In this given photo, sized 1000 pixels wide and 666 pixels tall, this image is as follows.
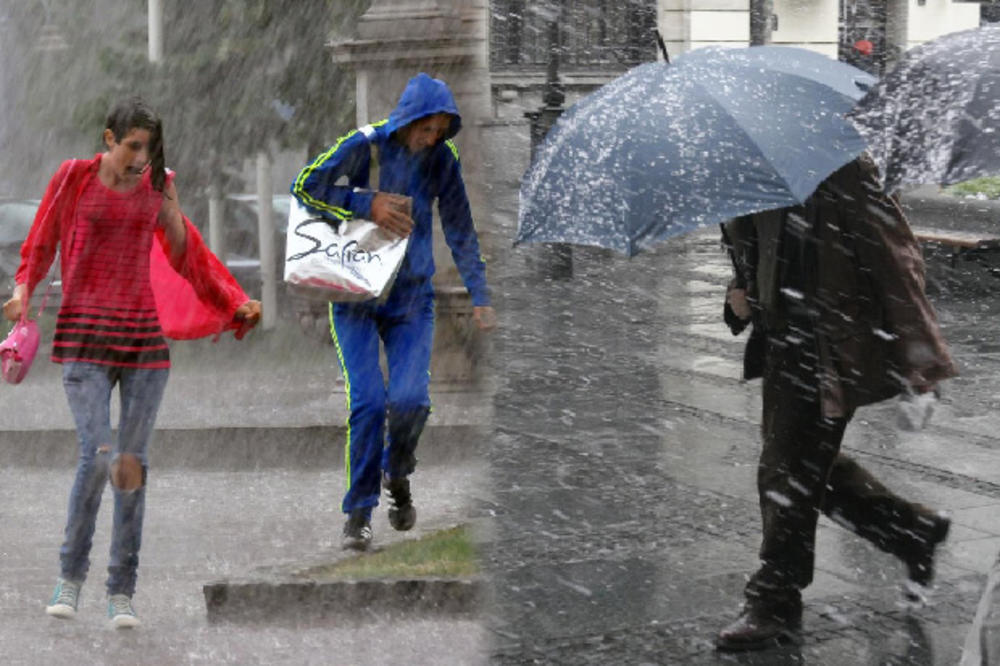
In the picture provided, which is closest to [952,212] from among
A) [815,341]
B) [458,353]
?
[458,353]

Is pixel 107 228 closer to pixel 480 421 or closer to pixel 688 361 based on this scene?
pixel 480 421

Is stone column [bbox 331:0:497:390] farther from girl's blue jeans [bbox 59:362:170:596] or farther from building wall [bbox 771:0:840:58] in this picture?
building wall [bbox 771:0:840:58]

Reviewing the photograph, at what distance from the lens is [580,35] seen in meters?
30.2

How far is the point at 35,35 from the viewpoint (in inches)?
992

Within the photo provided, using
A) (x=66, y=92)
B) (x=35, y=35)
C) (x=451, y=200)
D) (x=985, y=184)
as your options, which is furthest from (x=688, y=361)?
(x=35, y=35)

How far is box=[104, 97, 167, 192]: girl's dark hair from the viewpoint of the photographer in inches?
222

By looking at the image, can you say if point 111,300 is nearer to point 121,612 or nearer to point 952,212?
point 121,612

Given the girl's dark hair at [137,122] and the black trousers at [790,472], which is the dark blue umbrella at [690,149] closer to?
the black trousers at [790,472]

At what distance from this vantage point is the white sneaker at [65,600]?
5.89m

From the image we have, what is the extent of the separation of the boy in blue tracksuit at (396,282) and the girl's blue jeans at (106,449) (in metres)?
0.67

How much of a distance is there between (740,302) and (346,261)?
4.06ft

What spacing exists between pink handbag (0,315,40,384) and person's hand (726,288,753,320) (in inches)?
87.2

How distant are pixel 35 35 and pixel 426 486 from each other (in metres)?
18.4

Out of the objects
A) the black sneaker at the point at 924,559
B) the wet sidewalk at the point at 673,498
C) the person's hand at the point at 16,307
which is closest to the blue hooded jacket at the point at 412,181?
the person's hand at the point at 16,307
